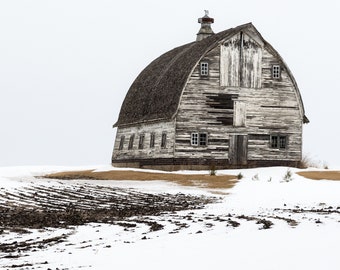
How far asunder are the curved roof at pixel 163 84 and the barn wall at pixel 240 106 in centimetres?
59

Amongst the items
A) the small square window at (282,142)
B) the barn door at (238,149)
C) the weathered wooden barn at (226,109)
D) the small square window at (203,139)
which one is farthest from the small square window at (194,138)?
the small square window at (282,142)

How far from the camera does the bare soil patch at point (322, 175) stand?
3875cm

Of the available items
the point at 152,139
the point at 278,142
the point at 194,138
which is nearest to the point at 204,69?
the point at 194,138

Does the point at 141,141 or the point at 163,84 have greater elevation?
the point at 163,84

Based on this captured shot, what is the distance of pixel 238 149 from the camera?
4700 centimetres

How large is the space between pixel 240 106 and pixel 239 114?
54cm

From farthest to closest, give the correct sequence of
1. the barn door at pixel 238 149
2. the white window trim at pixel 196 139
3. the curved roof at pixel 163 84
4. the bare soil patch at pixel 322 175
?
the barn door at pixel 238 149, the curved roof at pixel 163 84, the white window trim at pixel 196 139, the bare soil patch at pixel 322 175

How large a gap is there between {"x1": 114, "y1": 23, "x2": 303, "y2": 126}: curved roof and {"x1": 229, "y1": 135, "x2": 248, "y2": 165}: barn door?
474 cm

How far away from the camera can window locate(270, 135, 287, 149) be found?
4812 centimetres

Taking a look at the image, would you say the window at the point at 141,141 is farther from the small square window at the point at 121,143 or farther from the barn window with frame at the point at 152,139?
the small square window at the point at 121,143

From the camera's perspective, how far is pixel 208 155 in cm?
4609

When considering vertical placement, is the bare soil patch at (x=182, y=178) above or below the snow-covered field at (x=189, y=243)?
above

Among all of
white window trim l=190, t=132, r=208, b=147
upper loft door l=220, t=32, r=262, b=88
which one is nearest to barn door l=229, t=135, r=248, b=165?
white window trim l=190, t=132, r=208, b=147

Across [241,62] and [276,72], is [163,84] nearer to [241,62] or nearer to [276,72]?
[241,62]
